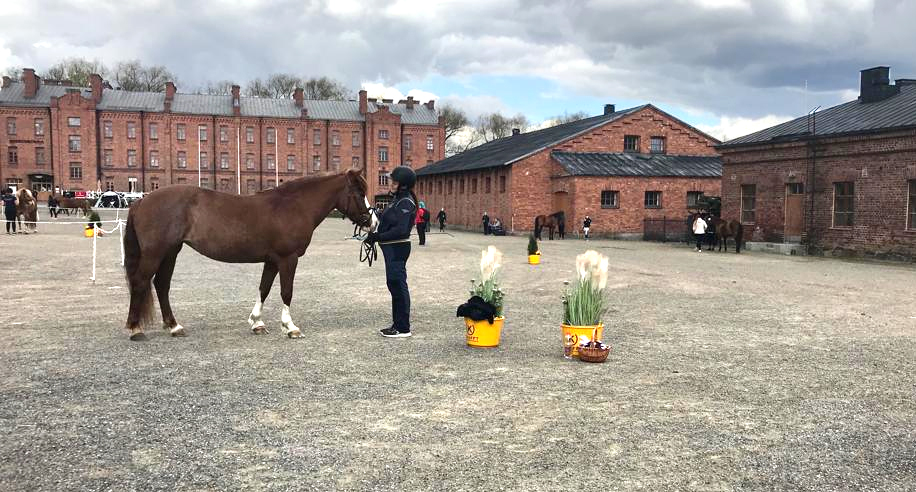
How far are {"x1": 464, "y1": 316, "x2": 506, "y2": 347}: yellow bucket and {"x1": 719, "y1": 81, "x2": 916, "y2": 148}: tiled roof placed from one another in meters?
19.4

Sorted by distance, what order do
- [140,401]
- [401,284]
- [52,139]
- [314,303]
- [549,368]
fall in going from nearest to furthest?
1. [140,401]
2. [549,368]
3. [401,284]
4. [314,303]
5. [52,139]

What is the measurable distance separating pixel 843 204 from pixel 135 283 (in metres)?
23.6

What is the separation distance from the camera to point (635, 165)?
37906mm

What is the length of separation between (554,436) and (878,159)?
22.4 m

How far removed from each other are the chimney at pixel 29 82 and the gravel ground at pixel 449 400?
75.2m

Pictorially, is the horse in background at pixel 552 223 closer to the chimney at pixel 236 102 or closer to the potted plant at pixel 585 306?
the potted plant at pixel 585 306

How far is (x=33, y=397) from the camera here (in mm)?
5648

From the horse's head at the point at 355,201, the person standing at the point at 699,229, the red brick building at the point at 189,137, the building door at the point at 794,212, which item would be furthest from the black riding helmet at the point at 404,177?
the red brick building at the point at 189,137

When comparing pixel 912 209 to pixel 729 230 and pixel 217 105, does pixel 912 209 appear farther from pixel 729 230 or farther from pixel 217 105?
pixel 217 105

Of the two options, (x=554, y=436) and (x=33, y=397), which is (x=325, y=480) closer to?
(x=554, y=436)

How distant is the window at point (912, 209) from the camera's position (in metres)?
21.8

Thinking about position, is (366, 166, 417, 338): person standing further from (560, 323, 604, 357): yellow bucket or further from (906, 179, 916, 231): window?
(906, 179, 916, 231): window

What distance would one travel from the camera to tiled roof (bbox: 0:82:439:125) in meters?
74.6

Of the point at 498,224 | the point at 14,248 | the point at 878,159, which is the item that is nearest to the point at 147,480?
the point at 14,248
